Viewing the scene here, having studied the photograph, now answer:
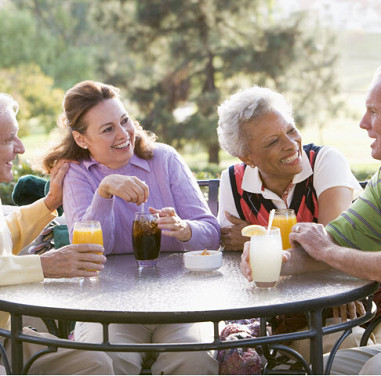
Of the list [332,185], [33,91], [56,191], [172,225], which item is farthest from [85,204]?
[33,91]

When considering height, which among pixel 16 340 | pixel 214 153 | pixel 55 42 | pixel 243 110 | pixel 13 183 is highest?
pixel 55 42

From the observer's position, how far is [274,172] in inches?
113

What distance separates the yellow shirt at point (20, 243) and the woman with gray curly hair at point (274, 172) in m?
0.76

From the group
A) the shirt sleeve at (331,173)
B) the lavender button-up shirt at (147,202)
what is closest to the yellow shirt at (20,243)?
the lavender button-up shirt at (147,202)

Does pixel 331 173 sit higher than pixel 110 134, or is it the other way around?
pixel 110 134

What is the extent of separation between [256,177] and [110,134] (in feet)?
2.10

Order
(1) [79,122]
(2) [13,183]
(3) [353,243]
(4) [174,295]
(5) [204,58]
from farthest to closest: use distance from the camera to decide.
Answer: (5) [204,58] < (2) [13,183] < (1) [79,122] < (3) [353,243] < (4) [174,295]

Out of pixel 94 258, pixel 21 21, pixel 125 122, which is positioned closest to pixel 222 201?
pixel 125 122

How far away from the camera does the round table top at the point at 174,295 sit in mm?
1803

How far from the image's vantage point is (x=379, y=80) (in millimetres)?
2254

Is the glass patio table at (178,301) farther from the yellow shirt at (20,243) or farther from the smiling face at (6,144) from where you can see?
the smiling face at (6,144)

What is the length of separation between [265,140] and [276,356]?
858 mm

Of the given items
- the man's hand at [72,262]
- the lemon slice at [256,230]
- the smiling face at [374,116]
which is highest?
the smiling face at [374,116]

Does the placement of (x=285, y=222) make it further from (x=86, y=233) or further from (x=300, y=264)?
(x=86, y=233)
